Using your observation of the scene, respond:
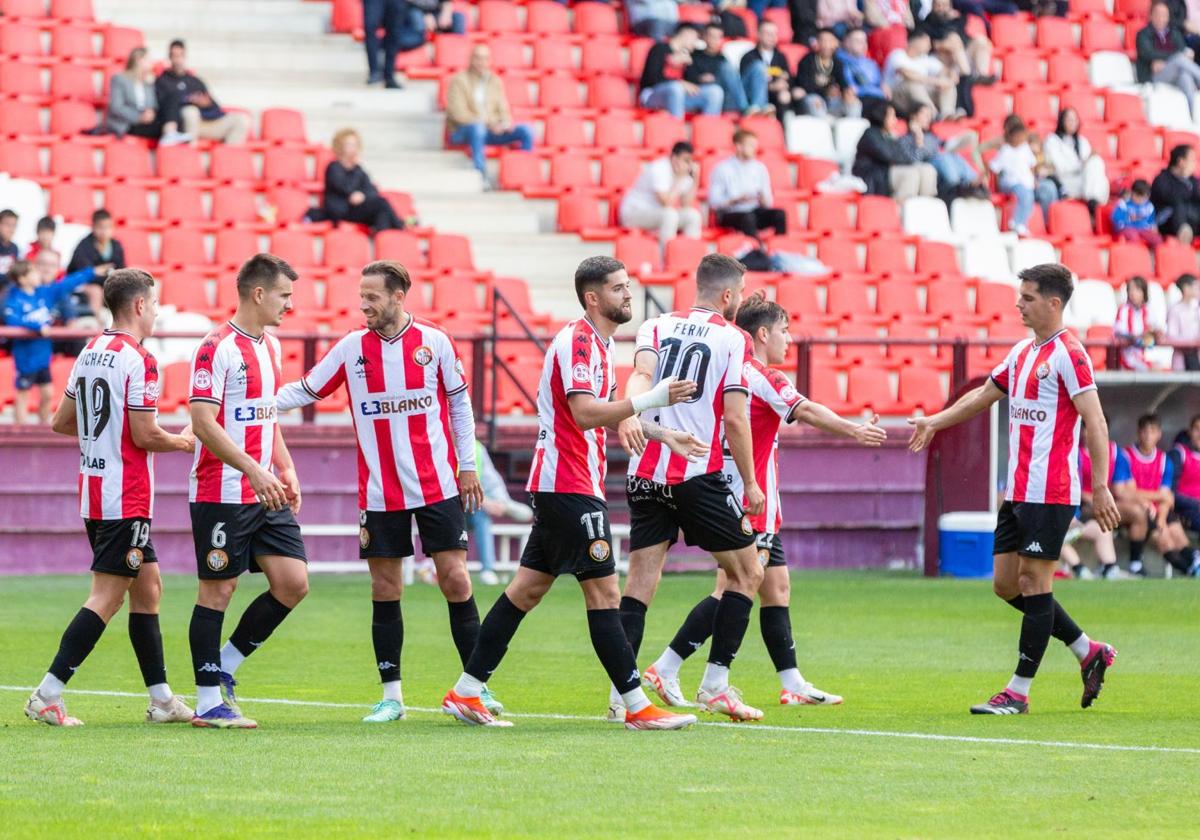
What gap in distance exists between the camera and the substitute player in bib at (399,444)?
8680mm

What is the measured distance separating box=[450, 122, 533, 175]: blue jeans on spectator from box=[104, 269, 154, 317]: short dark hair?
14.8 metres

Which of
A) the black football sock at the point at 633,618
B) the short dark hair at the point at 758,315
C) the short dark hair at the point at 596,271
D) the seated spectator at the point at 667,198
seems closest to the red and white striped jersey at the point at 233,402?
the short dark hair at the point at 596,271

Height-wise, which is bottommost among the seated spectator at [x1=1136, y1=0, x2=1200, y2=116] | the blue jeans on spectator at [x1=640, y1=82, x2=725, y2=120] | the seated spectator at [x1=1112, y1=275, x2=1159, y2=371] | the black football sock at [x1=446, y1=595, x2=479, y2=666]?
the black football sock at [x1=446, y1=595, x2=479, y2=666]

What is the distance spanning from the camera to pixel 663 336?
9.02 metres

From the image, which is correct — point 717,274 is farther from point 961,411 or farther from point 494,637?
point 494,637

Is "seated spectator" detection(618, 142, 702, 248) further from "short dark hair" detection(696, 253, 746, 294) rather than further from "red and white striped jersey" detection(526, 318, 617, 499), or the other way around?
"red and white striped jersey" detection(526, 318, 617, 499)

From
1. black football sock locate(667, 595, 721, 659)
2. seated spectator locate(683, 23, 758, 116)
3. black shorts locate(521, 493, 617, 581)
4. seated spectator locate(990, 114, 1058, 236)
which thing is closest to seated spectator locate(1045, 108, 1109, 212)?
seated spectator locate(990, 114, 1058, 236)

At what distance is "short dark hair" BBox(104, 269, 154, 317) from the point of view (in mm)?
8594

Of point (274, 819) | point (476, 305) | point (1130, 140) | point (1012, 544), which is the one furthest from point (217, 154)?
point (274, 819)

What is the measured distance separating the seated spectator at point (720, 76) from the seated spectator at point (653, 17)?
20.6 inches

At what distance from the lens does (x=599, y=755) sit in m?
7.46

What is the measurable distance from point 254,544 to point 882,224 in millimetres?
16453

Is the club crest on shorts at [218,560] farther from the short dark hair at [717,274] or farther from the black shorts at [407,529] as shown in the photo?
the short dark hair at [717,274]

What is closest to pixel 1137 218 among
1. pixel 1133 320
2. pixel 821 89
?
pixel 821 89
